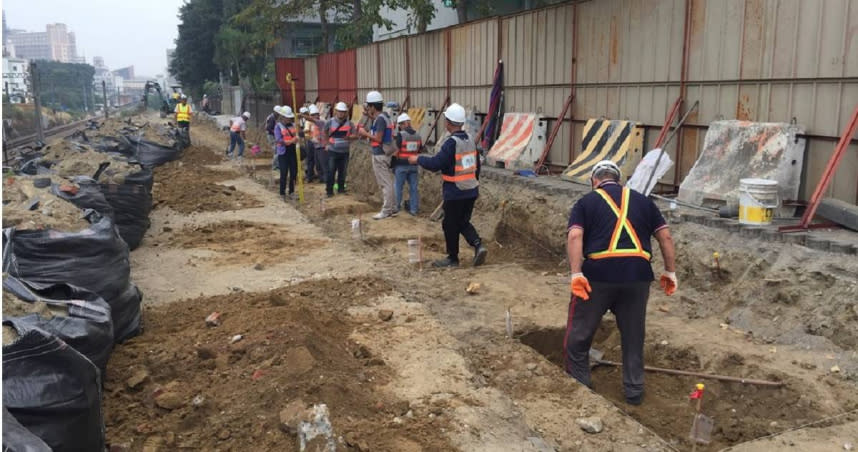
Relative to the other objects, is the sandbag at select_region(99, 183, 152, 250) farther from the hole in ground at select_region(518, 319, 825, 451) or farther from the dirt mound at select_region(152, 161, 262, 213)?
the hole in ground at select_region(518, 319, 825, 451)

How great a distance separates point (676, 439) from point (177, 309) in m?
4.39

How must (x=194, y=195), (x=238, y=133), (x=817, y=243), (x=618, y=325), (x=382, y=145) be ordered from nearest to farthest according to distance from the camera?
(x=618, y=325), (x=817, y=243), (x=382, y=145), (x=194, y=195), (x=238, y=133)

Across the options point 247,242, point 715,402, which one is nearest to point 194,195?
point 247,242

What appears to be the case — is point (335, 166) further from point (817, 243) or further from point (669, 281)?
point (669, 281)

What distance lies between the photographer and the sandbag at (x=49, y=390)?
2906 millimetres

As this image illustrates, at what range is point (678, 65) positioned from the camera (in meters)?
8.23

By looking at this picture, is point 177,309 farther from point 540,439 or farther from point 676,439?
point 676,439

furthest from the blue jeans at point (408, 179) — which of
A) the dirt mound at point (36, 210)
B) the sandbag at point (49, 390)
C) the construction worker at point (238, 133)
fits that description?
the construction worker at point (238, 133)

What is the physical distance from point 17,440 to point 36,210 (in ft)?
14.8

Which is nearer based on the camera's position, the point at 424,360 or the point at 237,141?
the point at 424,360

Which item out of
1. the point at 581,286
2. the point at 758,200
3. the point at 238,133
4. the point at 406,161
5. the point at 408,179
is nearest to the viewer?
the point at 581,286

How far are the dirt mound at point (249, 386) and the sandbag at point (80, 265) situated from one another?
0.83 feet

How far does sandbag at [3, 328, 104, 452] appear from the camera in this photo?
9.53ft

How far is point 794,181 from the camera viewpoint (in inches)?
263
